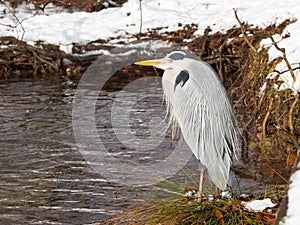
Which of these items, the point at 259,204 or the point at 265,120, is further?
the point at 265,120

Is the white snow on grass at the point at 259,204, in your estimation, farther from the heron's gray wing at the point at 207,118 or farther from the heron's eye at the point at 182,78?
the heron's eye at the point at 182,78

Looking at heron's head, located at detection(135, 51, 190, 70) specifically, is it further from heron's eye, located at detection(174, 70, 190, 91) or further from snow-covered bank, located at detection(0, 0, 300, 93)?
snow-covered bank, located at detection(0, 0, 300, 93)

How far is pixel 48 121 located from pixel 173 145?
204cm

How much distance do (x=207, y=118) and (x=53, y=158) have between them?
10.1 feet

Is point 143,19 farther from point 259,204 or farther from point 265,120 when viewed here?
point 259,204

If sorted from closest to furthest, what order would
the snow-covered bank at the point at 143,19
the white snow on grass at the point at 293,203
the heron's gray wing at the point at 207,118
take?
the white snow on grass at the point at 293,203
the heron's gray wing at the point at 207,118
the snow-covered bank at the point at 143,19

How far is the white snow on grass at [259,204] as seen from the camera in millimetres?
3619

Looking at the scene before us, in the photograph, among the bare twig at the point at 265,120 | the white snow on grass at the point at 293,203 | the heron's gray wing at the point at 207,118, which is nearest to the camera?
the white snow on grass at the point at 293,203

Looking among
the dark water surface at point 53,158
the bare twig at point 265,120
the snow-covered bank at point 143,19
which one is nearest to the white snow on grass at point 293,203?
the dark water surface at point 53,158

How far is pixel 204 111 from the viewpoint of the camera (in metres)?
3.97

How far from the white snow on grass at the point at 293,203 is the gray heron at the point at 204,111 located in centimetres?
156

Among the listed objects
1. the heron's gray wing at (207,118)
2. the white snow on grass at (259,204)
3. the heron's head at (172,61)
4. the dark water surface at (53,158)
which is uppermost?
the heron's head at (172,61)

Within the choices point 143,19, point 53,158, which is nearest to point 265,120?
point 53,158

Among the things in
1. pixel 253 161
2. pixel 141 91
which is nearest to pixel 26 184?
pixel 253 161
